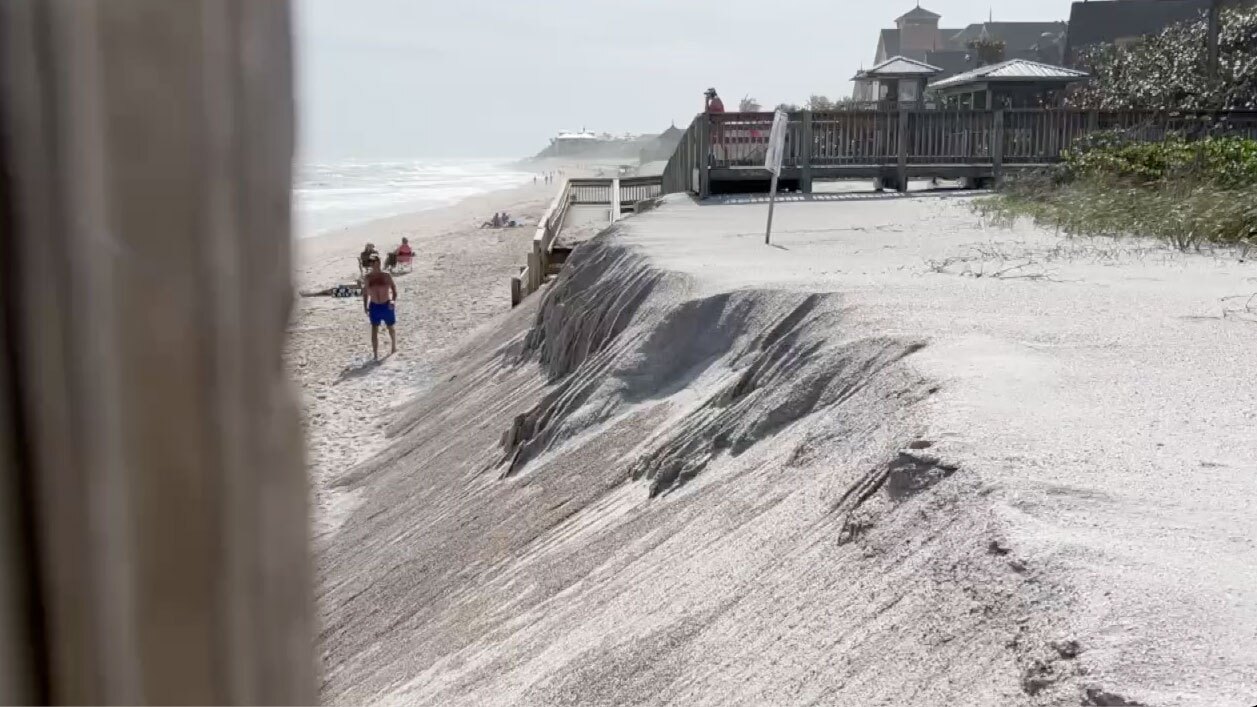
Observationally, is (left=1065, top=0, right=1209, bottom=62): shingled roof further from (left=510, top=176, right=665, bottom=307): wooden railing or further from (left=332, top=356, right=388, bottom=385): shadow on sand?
(left=332, top=356, right=388, bottom=385): shadow on sand

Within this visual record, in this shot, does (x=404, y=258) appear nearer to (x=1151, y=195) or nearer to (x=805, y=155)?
(x=805, y=155)

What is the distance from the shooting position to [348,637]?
21.5ft

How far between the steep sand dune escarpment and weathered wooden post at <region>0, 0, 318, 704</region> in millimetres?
2442

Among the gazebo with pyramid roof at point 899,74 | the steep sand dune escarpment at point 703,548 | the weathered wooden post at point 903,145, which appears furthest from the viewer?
the gazebo with pyramid roof at point 899,74

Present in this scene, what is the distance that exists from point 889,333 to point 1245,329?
2.19 m

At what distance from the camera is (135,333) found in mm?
698

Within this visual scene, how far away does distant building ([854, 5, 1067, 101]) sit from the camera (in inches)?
2466

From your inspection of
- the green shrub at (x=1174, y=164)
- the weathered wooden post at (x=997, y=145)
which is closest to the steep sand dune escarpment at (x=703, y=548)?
the green shrub at (x=1174, y=164)

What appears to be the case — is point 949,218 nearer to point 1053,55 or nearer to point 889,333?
point 889,333

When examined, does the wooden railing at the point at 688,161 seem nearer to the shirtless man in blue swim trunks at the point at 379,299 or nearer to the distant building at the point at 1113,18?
the shirtless man in blue swim trunks at the point at 379,299

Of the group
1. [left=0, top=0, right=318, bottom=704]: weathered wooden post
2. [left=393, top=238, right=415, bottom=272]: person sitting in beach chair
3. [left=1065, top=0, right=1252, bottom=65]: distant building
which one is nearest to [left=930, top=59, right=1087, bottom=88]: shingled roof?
[left=393, top=238, right=415, bottom=272]: person sitting in beach chair

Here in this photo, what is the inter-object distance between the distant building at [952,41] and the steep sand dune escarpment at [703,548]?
4502 cm

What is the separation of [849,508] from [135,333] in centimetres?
374

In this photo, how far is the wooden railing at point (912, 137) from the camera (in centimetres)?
2053
